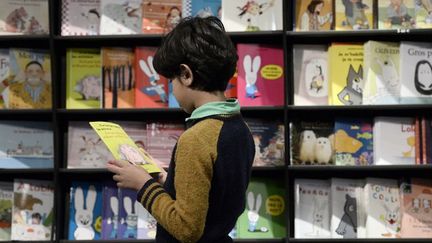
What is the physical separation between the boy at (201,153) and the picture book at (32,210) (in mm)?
1891


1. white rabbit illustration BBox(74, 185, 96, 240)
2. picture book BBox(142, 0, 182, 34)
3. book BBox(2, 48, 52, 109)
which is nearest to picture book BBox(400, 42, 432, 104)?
picture book BBox(142, 0, 182, 34)

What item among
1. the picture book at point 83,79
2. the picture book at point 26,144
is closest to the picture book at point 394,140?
the picture book at point 83,79

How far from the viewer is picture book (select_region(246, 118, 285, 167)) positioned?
10.2ft

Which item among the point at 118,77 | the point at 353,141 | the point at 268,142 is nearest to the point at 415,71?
the point at 353,141

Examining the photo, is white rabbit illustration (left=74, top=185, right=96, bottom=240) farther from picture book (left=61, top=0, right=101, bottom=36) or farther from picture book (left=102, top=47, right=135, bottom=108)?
picture book (left=61, top=0, right=101, bottom=36)

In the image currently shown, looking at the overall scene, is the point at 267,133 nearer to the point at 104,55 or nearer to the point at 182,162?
the point at 104,55

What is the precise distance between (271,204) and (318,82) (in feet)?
2.20

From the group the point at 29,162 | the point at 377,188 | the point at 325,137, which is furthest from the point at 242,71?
the point at 29,162

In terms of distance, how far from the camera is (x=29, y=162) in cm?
315

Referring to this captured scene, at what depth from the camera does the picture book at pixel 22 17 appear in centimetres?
317

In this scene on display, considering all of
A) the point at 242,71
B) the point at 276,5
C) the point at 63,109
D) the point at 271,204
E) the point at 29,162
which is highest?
the point at 276,5

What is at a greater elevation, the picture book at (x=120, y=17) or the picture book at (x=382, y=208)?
Answer: the picture book at (x=120, y=17)

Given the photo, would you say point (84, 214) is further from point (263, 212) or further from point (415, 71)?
point (415, 71)

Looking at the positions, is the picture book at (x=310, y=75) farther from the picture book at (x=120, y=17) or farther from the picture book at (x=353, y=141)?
the picture book at (x=120, y=17)
